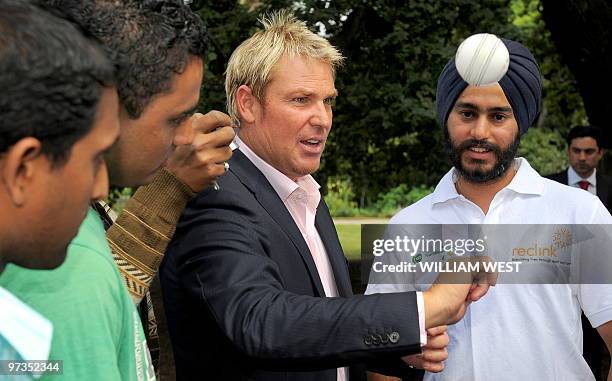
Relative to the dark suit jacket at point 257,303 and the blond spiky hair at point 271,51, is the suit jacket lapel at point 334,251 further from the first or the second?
the blond spiky hair at point 271,51

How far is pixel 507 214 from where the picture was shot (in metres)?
3.35

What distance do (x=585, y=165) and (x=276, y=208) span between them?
8304 mm

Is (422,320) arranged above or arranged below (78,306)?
below

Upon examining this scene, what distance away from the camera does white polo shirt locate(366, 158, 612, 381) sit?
3.13 meters

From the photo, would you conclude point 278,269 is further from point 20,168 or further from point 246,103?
point 20,168

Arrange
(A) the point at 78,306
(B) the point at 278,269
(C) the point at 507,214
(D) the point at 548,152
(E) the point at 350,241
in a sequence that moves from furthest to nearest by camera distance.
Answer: (D) the point at 548,152 → (E) the point at 350,241 → (C) the point at 507,214 → (B) the point at 278,269 → (A) the point at 78,306

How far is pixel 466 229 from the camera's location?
3.42 meters

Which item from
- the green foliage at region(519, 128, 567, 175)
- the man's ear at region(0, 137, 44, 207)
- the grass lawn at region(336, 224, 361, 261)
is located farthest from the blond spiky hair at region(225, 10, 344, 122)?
the green foliage at region(519, 128, 567, 175)

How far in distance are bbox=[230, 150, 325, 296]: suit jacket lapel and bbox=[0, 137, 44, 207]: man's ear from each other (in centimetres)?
140

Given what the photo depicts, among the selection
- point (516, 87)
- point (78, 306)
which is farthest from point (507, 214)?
point (78, 306)

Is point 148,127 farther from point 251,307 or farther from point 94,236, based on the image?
point 251,307

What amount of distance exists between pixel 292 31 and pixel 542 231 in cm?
126

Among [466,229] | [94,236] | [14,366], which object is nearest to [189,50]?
[94,236]

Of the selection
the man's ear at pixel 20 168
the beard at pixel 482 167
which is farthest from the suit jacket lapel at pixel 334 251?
the man's ear at pixel 20 168
